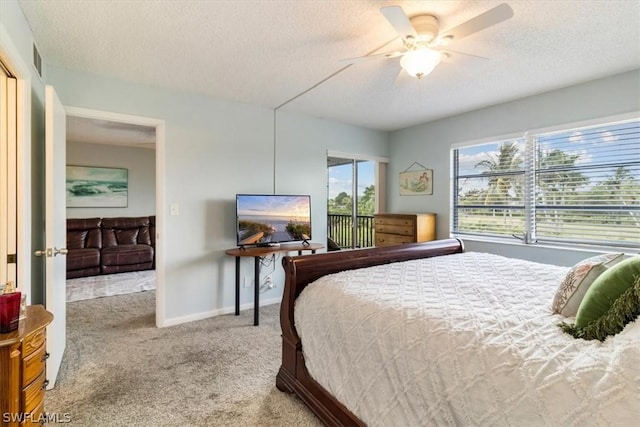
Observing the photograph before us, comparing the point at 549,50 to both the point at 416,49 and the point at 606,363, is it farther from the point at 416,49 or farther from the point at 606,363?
the point at 606,363

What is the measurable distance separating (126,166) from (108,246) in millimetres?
1688

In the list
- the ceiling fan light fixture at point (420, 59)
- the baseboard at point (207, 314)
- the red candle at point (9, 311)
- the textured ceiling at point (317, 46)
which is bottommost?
the baseboard at point (207, 314)

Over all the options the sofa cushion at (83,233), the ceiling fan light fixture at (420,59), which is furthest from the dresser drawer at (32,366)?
the sofa cushion at (83,233)

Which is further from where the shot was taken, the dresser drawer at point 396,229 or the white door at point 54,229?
the dresser drawer at point 396,229

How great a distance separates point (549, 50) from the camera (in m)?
2.44

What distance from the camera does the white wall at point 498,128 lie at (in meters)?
2.98

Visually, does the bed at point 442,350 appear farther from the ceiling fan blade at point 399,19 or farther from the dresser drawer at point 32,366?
the ceiling fan blade at point 399,19

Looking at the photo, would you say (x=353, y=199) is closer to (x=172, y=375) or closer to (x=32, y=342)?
(x=172, y=375)

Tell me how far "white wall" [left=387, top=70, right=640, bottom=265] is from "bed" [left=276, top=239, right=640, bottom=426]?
1.85 metres

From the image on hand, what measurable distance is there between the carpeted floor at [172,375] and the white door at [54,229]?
262 mm

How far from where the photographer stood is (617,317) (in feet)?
3.58

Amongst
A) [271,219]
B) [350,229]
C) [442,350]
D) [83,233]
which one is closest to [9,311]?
[442,350]

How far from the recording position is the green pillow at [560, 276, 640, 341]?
107 cm

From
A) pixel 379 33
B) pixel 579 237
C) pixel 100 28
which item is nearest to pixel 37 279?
pixel 100 28
